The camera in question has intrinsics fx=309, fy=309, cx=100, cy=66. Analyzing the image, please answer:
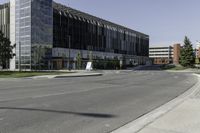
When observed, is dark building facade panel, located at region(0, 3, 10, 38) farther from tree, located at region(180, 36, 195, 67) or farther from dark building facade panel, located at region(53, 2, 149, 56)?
tree, located at region(180, 36, 195, 67)

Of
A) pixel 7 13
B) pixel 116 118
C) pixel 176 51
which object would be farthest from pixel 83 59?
pixel 116 118

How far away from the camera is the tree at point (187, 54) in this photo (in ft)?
312

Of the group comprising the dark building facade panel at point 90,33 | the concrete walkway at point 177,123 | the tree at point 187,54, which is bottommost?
the concrete walkway at point 177,123

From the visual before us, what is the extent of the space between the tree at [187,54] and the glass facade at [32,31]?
42.0m

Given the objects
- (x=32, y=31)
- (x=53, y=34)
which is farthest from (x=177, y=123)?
(x=53, y=34)

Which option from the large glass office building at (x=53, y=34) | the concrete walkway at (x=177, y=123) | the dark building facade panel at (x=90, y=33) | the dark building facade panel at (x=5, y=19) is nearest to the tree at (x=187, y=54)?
the large glass office building at (x=53, y=34)

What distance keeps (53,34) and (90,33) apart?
20.7 metres

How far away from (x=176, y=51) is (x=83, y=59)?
79.0 m

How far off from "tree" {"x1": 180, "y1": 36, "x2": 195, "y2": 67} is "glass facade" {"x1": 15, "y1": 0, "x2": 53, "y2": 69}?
138 feet

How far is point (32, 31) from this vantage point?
80938 mm

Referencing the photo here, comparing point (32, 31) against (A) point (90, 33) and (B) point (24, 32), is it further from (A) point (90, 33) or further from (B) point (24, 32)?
(A) point (90, 33)

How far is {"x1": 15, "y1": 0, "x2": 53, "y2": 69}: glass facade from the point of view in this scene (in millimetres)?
80500

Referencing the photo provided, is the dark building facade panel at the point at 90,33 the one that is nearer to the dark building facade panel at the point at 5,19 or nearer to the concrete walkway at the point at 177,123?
the dark building facade panel at the point at 5,19

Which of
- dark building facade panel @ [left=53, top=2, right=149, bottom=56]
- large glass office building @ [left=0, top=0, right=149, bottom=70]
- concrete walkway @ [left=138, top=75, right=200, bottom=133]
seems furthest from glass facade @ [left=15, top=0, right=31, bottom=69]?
concrete walkway @ [left=138, top=75, right=200, bottom=133]
